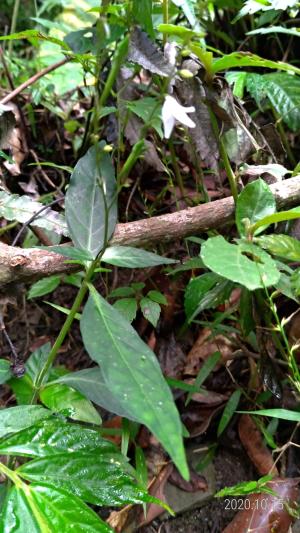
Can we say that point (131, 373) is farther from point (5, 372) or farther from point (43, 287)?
point (43, 287)

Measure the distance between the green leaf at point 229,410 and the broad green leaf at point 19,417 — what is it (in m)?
0.45

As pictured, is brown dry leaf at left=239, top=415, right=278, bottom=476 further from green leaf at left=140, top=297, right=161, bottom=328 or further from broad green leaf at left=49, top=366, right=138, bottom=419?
broad green leaf at left=49, top=366, right=138, bottom=419

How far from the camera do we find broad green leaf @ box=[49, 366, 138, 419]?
75 cm

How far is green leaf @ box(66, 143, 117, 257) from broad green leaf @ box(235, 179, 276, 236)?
197mm

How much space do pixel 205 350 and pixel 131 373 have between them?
60 centimetres

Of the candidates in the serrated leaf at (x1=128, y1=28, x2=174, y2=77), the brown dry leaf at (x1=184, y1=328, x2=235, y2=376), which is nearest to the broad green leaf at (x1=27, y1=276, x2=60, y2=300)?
the brown dry leaf at (x1=184, y1=328, x2=235, y2=376)

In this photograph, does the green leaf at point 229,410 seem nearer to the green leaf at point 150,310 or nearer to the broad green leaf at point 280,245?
the green leaf at point 150,310

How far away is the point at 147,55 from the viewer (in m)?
0.84

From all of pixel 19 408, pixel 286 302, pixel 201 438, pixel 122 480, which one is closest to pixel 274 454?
pixel 201 438

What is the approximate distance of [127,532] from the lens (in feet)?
3.23

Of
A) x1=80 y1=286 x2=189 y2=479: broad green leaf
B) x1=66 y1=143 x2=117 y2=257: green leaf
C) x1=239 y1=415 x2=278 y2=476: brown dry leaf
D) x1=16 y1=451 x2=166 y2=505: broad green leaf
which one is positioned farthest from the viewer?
x1=239 y1=415 x2=278 y2=476: brown dry leaf

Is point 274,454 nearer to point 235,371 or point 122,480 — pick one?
point 235,371

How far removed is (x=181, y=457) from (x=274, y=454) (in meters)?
0.64

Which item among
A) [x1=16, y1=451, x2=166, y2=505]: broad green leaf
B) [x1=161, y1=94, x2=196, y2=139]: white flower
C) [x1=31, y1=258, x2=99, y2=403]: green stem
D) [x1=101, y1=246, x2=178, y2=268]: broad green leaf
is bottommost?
[x1=16, y1=451, x2=166, y2=505]: broad green leaf
